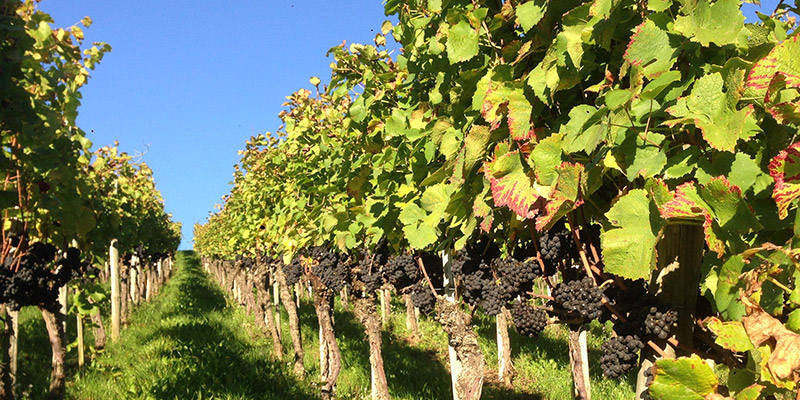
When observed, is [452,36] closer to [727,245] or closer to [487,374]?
[727,245]

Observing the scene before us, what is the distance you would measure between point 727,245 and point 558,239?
38.2 inches

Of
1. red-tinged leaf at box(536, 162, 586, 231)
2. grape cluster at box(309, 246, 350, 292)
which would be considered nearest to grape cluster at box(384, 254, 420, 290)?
grape cluster at box(309, 246, 350, 292)

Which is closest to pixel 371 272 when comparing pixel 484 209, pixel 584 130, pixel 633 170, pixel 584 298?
pixel 484 209

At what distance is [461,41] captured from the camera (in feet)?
8.61

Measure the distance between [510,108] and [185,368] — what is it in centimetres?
937

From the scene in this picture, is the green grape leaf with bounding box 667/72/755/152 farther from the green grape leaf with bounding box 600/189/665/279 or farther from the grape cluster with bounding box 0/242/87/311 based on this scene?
Result: the grape cluster with bounding box 0/242/87/311

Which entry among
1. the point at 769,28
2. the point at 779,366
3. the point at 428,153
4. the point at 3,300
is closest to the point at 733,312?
the point at 779,366

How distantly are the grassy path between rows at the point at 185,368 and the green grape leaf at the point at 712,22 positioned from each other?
8.09 metres

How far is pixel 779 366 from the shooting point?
3.96 feet

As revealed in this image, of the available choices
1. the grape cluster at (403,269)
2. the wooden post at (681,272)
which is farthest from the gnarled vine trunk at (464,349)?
the wooden post at (681,272)

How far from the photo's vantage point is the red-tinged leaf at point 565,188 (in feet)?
6.48

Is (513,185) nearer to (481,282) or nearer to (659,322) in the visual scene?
(659,322)

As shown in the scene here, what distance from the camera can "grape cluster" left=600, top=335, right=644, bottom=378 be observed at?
214cm

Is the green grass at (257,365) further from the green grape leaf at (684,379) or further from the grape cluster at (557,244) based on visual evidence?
the green grape leaf at (684,379)
